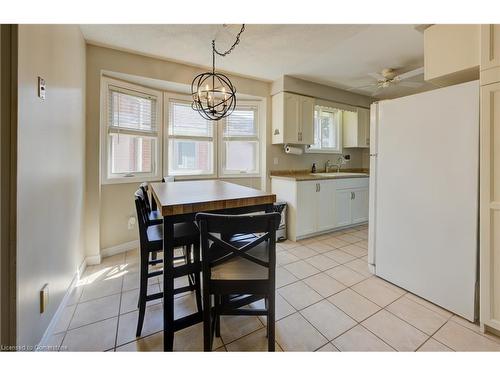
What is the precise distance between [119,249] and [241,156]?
2247mm

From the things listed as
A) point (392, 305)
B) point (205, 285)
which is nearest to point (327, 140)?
point (392, 305)

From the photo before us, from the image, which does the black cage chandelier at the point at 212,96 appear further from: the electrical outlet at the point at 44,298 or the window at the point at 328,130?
the window at the point at 328,130

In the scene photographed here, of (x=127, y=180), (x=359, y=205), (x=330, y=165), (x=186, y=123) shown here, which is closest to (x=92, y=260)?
(x=127, y=180)

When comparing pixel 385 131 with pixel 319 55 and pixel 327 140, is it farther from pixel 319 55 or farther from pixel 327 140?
pixel 327 140

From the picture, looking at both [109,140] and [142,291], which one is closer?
[142,291]

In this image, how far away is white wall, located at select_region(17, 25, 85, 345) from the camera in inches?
42.5

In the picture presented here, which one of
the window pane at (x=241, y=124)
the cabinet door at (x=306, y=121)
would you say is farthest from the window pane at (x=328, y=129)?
the window pane at (x=241, y=124)

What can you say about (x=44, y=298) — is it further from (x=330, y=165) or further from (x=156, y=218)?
(x=330, y=165)

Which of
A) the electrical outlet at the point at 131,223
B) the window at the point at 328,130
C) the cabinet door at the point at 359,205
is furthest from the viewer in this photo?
the window at the point at 328,130

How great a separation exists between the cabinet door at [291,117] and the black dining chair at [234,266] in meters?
2.65

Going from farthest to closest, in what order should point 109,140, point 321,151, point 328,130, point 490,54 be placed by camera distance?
point 328,130, point 321,151, point 109,140, point 490,54

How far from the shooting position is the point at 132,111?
2.85 m

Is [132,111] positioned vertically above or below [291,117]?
below

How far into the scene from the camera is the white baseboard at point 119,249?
2.65 metres
